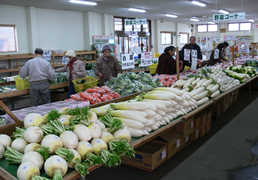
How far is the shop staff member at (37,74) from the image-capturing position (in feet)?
15.6

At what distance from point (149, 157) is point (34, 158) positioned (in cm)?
170

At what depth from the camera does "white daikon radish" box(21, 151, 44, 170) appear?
161 cm

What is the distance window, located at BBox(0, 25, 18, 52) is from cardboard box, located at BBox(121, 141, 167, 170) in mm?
7978

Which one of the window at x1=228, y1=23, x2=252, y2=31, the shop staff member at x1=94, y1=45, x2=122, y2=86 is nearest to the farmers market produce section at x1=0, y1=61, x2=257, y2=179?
the shop staff member at x1=94, y1=45, x2=122, y2=86

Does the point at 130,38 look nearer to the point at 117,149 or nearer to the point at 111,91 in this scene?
the point at 111,91

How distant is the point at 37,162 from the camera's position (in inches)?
63.9

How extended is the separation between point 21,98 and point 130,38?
8.71 metres

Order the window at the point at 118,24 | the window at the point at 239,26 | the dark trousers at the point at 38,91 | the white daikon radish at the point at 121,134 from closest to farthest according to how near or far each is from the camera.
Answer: the white daikon radish at the point at 121,134 < the dark trousers at the point at 38,91 < the window at the point at 118,24 < the window at the point at 239,26

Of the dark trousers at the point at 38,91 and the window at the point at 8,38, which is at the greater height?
the window at the point at 8,38

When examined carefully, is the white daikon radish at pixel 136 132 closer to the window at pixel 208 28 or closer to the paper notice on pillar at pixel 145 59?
the paper notice on pillar at pixel 145 59

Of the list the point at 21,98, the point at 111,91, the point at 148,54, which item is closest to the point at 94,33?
the point at 21,98

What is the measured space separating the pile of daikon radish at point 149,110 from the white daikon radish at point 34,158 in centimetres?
89

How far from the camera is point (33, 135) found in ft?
5.85

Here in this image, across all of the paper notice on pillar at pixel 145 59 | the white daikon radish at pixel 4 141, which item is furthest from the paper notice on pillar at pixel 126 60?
the white daikon radish at pixel 4 141
